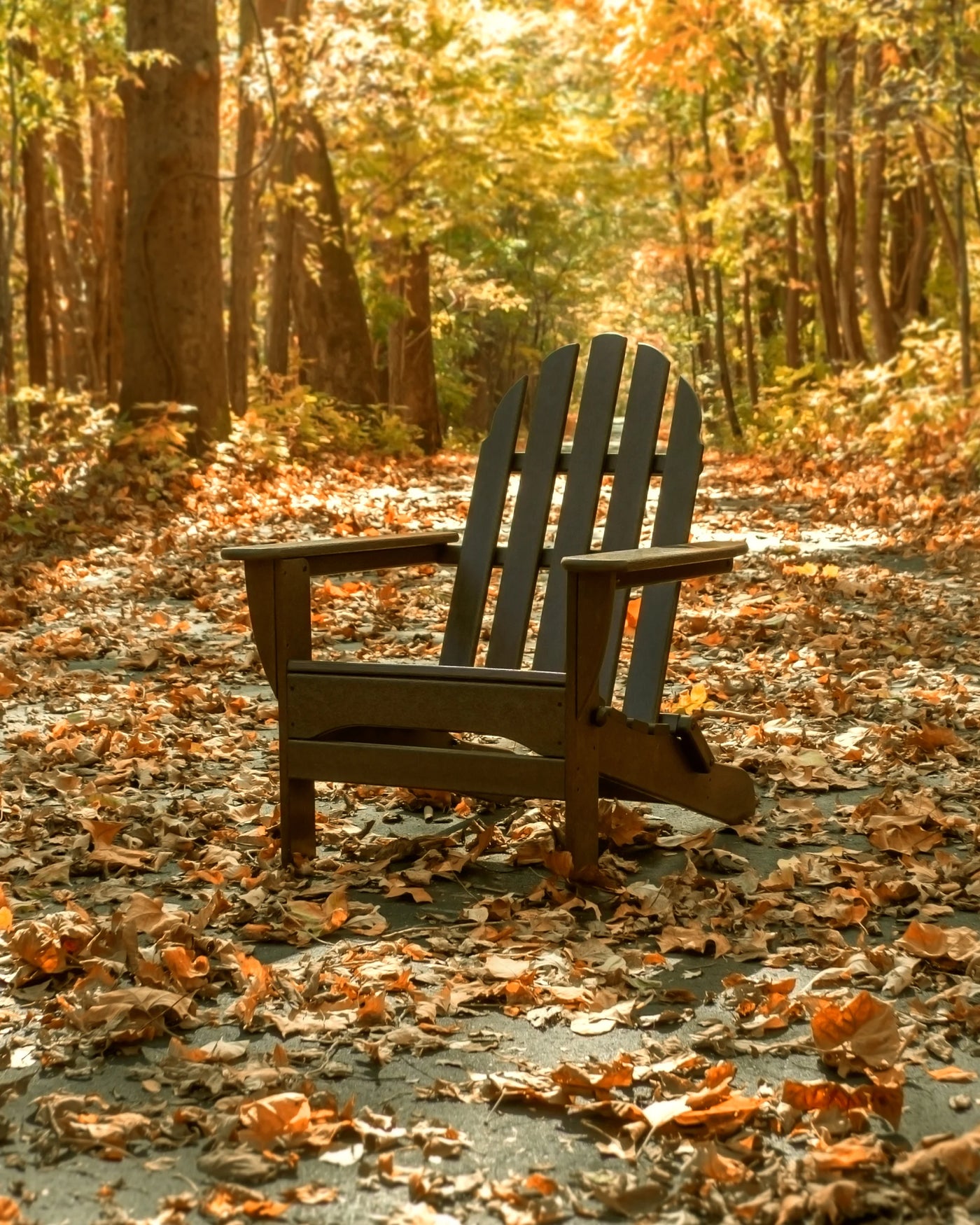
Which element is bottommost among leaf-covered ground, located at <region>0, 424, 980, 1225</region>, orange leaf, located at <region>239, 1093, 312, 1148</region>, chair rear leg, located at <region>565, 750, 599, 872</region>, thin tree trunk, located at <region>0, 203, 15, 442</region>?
leaf-covered ground, located at <region>0, 424, 980, 1225</region>

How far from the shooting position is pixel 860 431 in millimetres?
16094

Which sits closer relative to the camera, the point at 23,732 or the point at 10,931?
the point at 10,931

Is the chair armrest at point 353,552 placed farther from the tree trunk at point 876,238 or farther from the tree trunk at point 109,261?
the tree trunk at point 876,238

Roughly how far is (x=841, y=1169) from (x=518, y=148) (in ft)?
61.5

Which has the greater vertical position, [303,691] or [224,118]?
[224,118]

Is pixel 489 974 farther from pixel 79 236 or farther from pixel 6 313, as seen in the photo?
pixel 79 236

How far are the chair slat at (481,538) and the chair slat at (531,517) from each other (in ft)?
0.16

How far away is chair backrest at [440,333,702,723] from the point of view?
4.13 meters

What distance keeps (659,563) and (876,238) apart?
15279 mm

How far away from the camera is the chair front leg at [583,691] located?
3.45m

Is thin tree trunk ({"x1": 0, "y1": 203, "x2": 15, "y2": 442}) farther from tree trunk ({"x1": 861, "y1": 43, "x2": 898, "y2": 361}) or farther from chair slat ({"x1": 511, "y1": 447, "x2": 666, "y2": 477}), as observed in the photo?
tree trunk ({"x1": 861, "y1": 43, "x2": 898, "y2": 361})

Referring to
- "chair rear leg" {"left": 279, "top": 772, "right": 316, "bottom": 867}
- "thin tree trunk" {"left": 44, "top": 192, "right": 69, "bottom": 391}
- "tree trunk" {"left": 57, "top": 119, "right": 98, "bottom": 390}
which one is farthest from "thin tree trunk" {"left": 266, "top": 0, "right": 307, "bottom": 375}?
"chair rear leg" {"left": 279, "top": 772, "right": 316, "bottom": 867}

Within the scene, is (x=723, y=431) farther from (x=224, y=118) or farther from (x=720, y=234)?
(x=224, y=118)

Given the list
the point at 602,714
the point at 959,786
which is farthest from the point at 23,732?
the point at 959,786
